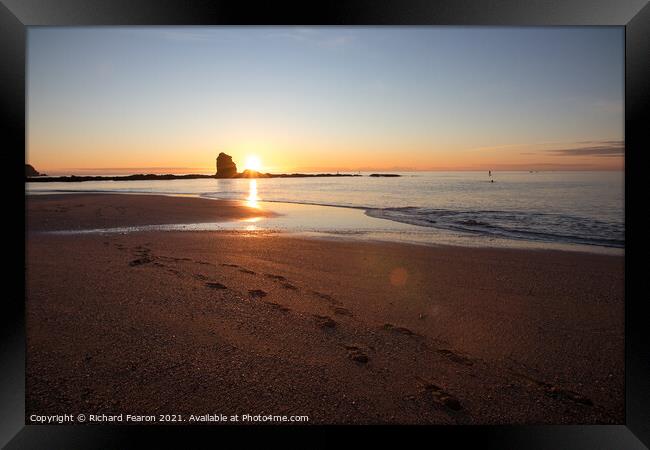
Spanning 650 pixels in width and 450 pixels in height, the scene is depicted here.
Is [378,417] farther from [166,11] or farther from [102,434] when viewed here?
[166,11]

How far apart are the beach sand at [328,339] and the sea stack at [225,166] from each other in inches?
2783

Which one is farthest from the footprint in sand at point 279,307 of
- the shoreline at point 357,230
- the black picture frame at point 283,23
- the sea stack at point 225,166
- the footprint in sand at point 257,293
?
the sea stack at point 225,166

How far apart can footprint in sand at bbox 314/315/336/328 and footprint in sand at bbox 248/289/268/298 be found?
82cm

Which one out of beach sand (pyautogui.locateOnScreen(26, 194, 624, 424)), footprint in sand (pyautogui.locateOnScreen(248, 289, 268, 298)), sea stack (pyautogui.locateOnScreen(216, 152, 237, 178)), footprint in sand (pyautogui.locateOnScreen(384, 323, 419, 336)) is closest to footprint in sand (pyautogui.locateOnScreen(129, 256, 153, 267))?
beach sand (pyautogui.locateOnScreen(26, 194, 624, 424))

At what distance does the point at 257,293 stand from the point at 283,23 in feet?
9.14

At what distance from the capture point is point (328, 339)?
321cm

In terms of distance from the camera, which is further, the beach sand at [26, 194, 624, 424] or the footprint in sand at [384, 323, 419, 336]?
the footprint in sand at [384, 323, 419, 336]

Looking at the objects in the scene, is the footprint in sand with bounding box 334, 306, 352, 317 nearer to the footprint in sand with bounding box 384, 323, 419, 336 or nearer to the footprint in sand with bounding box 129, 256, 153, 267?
the footprint in sand with bounding box 384, 323, 419, 336

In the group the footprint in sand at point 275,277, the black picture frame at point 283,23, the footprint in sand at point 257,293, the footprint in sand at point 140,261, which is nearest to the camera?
the black picture frame at point 283,23

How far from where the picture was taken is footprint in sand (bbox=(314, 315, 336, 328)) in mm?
3467

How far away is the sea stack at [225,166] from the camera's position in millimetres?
73812

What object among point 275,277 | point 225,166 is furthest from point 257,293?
point 225,166

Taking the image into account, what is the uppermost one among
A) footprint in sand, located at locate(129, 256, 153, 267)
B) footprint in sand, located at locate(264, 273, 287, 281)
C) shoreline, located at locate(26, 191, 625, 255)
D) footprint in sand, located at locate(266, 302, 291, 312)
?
shoreline, located at locate(26, 191, 625, 255)

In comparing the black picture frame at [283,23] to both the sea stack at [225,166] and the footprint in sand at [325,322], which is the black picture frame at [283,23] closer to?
the footprint in sand at [325,322]
